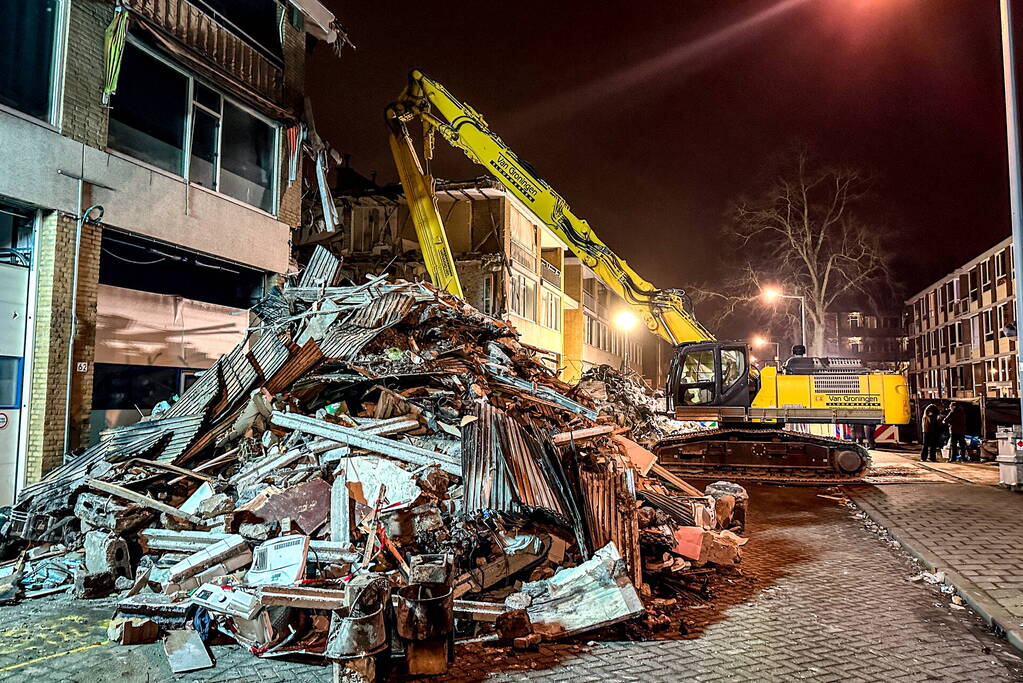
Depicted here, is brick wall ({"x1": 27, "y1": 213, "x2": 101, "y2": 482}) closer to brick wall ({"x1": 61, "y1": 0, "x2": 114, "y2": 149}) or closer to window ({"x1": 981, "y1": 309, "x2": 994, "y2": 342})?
brick wall ({"x1": 61, "y1": 0, "x2": 114, "y2": 149})

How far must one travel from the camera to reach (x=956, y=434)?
2145 cm

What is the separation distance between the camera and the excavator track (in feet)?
50.9

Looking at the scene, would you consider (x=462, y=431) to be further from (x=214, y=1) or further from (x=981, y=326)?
(x=981, y=326)

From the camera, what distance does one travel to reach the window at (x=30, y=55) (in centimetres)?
994

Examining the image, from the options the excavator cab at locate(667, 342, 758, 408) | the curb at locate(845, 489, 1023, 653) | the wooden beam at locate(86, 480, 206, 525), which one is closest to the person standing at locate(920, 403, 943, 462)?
the excavator cab at locate(667, 342, 758, 408)

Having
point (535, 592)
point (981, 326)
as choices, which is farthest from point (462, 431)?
point (981, 326)

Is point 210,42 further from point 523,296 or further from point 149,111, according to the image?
point 523,296

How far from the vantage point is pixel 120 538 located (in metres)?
7.43

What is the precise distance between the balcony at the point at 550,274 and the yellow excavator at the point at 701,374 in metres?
14.9

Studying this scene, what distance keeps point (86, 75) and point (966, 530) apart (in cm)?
1475

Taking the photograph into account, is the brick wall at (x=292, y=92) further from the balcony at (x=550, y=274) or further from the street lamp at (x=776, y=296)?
the street lamp at (x=776, y=296)

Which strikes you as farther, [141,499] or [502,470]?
[141,499]

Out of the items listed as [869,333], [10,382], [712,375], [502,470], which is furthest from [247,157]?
[869,333]

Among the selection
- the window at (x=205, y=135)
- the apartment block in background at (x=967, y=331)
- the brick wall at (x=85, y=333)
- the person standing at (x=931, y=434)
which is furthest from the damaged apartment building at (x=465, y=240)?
the apartment block in background at (x=967, y=331)
